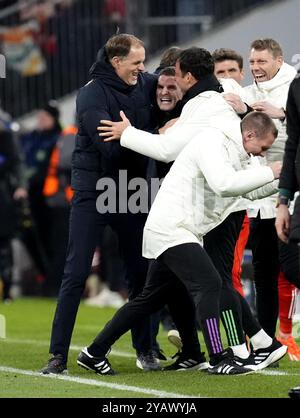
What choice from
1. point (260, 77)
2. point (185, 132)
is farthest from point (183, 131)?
point (260, 77)

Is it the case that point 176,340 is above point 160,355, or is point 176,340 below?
above

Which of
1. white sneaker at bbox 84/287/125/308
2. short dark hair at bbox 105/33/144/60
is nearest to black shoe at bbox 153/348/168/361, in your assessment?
short dark hair at bbox 105/33/144/60

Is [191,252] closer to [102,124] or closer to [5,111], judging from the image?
[102,124]

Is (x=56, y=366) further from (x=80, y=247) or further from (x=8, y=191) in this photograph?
(x=8, y=191)

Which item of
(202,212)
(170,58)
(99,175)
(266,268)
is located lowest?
(266,268)

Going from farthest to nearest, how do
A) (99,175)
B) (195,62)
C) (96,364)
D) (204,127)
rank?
(99,175), (96,364), (195,62), (204,127)

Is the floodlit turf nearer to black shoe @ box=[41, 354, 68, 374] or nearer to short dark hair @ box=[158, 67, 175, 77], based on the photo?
black shoe @ box=[41, 354, 68, 374]

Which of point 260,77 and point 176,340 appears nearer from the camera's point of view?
point 260,77

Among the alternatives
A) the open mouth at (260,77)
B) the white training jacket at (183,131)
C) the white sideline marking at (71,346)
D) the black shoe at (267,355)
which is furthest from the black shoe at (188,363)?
the open mouth at (260,77)

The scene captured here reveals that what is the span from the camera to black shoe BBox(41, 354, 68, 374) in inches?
356

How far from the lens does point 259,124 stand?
8359mm

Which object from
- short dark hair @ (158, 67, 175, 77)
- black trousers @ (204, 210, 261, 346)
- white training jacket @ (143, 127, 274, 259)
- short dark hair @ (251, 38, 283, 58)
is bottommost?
black trousers @ (204, 210, 261, 346)

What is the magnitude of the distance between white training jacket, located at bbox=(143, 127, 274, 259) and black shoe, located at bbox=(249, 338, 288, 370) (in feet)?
3.03

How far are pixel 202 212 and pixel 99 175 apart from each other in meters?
0.94
